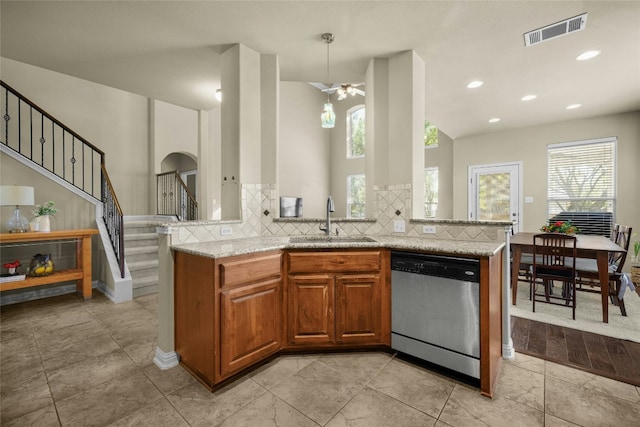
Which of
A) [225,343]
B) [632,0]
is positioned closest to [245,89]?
[225,343]

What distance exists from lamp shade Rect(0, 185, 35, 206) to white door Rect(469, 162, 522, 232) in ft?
24.4

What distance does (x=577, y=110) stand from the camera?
5.00 meters

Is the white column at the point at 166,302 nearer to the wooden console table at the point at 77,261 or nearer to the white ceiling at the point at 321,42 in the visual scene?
the white ceiling at the point at 321,42

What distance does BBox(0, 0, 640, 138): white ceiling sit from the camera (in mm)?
2332

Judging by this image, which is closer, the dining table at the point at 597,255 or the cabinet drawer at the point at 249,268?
the cabinet drawer at the point at 249,268

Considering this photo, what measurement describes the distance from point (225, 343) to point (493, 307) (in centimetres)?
181

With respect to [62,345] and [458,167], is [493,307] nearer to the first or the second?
[62,345]

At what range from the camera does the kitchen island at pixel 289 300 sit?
1.85 meters

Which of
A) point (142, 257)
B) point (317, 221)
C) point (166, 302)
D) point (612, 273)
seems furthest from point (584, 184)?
point (142, 257)

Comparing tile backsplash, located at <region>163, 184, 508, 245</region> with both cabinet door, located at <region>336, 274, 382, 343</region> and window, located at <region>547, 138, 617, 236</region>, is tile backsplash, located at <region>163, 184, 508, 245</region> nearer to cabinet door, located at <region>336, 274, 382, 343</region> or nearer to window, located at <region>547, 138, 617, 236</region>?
cabinet door, located at <region>336, 274, 382, 343</region>

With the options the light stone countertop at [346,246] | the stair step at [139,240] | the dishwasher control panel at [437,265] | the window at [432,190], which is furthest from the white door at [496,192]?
the stair step at [139,240]

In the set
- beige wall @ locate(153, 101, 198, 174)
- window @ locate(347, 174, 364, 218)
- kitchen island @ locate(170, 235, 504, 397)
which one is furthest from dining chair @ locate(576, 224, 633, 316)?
beige wall @ locate(153, 101, 198, 174)

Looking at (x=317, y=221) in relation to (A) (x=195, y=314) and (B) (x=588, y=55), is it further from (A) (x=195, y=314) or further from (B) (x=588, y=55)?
(B) (x=588, y=55)

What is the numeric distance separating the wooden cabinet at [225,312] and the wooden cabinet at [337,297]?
0.14 m
